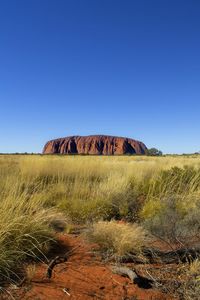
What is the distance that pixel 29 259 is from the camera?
5043 millimetres

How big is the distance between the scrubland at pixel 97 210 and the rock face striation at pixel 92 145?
469ft

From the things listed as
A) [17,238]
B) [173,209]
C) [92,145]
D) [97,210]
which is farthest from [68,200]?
[92,145]

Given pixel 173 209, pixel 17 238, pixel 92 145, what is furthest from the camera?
pixel 92 145

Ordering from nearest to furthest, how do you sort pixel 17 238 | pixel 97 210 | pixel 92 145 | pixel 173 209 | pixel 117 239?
pixel 17 238
pixel 117 239
pixel 173 209
pixel 97 210
pixel 92 145

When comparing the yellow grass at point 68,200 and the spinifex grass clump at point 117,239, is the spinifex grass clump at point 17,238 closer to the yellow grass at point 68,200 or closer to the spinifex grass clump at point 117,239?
the yellow grass at point 68,200

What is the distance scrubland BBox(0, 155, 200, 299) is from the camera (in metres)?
5.15

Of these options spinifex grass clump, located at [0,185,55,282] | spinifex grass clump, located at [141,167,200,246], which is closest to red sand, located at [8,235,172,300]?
spinifex grass clump, located at [0,185,55,282]

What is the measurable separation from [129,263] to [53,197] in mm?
4495

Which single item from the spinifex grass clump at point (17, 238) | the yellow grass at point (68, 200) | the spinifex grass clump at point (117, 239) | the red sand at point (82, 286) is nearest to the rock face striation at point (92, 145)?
the yellow grass at point (68, 200)

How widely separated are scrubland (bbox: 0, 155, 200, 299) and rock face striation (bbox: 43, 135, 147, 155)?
142848 millimetres

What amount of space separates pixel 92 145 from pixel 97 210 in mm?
154622

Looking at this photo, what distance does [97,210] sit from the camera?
27.3 ft

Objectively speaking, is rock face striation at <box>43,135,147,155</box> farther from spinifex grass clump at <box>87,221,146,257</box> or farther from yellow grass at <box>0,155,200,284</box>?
spinifex grass clump at <box>87,221,146,257</box>

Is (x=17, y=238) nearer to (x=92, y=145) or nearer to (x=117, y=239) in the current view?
(x=117, y=239)
